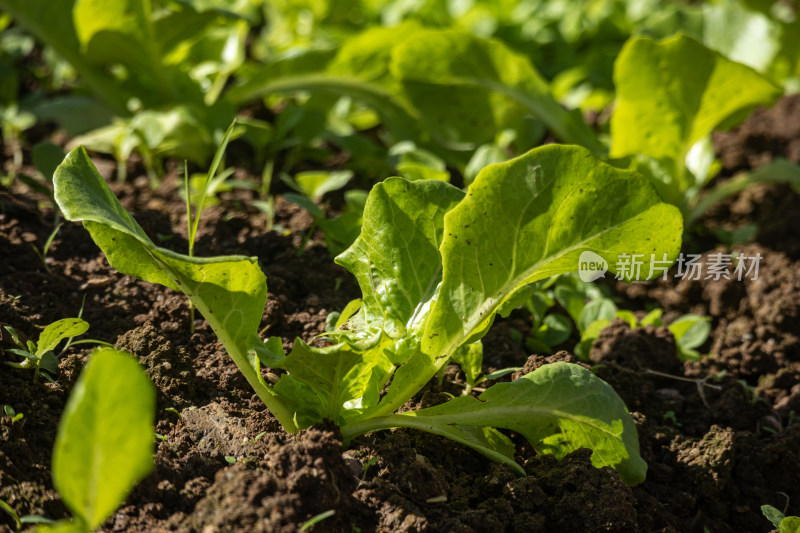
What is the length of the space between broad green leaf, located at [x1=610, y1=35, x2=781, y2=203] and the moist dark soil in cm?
33

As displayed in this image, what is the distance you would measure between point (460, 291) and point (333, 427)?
0.91 ft

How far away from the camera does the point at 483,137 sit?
2.13 metres

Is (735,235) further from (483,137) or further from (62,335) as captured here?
(62,335)

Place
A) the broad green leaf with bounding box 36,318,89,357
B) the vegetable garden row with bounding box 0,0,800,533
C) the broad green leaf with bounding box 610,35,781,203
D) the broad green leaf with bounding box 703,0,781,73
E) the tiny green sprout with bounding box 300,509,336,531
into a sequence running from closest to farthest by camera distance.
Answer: the tiny green sprout with bounding box 300,509,336,531 < the vegetable garden row with bounding box 0,0,800,533 < the broad green leaf with bounding box 36,318,89,357 < the broad green leaf with bounding box 610,35,781,203 < the broad green leaf with bounding box 703,0,781,73

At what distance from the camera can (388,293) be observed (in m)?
1.25

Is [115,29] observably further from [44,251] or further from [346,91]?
[44,251]

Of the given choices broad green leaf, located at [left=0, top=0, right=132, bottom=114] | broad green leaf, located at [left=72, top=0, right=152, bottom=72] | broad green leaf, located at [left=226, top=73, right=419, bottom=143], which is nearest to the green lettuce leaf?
broad green leaf, located at [left=226, top=73, right=419, bottom=143]

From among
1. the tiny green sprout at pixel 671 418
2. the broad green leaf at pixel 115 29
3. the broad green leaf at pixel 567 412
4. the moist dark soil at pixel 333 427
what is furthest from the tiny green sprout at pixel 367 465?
the broad green leaf at pixel 115 29

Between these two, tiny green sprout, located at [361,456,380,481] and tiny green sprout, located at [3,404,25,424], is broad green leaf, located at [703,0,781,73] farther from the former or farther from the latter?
tiny green sprout, located at [3,404,25,424]

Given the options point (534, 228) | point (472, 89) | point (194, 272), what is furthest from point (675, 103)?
point (194, 272)

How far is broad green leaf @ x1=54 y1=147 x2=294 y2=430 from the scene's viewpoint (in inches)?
42.5

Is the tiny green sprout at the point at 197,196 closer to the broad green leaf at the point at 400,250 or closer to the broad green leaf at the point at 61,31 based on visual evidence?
the broad green leaf at the point at 400,250

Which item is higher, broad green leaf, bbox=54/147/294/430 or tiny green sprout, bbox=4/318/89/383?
broad green leaf, bbox=54/147/294/430

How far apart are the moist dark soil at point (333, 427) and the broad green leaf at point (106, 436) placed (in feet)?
0.63
